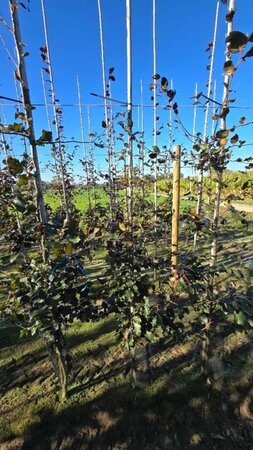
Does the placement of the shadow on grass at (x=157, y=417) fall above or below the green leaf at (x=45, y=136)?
below

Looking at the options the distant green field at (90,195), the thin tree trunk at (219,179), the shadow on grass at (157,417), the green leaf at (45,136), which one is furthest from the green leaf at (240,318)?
the distant green field at (90,195)

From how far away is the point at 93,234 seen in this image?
5.63 feet

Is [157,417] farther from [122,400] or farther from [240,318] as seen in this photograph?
[240,318]

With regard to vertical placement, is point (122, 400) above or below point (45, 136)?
below

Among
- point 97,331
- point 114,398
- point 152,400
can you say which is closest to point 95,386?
point 114,398

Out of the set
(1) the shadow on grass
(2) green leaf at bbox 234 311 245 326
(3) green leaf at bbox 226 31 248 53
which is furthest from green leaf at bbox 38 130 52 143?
(1) the shadow on grass

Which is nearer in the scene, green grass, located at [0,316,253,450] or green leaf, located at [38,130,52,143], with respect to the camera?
green leaf, located at [38,130,52,143]

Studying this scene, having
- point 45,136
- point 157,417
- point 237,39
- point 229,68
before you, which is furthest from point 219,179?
point 157,417

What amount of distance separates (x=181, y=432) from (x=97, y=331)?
6.11 ft

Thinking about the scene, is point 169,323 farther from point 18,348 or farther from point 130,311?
point 18,348

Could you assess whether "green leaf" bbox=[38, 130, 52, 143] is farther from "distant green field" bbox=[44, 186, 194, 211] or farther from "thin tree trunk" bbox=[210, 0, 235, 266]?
"distant green field" bbox=[44, 186, 194, 211]

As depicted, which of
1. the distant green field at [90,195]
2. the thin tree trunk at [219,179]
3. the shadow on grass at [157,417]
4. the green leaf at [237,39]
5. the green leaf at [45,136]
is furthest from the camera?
the distant green field at [90,195]

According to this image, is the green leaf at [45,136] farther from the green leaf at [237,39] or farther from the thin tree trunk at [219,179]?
the thin tree trunk at [219,179]

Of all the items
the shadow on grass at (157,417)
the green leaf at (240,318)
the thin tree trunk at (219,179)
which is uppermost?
the thin tree trunk at (219,179)
